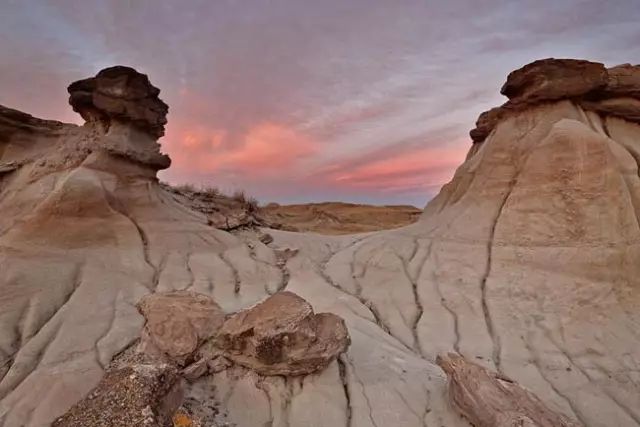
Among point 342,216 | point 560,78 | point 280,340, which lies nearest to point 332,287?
point 280,340

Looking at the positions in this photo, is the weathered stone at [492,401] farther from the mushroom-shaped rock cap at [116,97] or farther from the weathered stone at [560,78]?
the mushroom-shaped rock cap at [116,97]

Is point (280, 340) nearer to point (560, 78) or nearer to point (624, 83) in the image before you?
point (560, 78)

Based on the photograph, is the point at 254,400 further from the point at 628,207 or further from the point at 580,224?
the point at 628,207

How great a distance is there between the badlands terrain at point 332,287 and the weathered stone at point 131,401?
0.07 ft

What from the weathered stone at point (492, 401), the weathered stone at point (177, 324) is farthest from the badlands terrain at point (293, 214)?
the weathered stone at point (492, 401)

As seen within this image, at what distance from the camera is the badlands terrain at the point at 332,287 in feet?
18.3

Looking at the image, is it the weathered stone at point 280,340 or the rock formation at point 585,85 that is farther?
the rock formation at point 585,85

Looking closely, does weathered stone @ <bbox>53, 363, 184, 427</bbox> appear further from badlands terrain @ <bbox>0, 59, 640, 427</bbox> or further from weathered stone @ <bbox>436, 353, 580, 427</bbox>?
weathered stone @ <bbox>436, 353, 580, 427</bbox>

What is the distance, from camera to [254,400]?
18.1 ft

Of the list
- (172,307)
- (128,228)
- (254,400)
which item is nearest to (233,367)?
(254,400)

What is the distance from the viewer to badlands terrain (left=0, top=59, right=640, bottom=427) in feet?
18.3

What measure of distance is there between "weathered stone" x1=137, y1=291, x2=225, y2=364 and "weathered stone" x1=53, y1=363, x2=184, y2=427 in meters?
1.15

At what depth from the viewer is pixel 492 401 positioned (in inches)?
196

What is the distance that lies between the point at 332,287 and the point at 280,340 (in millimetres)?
4807
